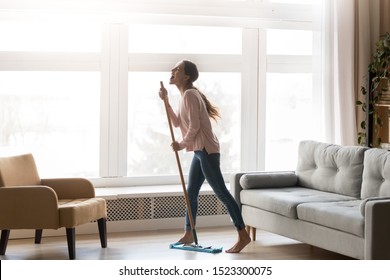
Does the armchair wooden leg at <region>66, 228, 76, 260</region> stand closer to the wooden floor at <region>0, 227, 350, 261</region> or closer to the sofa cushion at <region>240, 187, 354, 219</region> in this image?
the wooden floor at <region>0, 227, 350, 261</region>

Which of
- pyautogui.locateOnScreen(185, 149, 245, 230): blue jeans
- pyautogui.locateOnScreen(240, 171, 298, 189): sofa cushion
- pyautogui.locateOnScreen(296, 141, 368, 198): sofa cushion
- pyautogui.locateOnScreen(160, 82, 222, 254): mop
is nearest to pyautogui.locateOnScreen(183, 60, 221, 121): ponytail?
pyautogui.locateOnScreen(160, 82, 222, 254): mop

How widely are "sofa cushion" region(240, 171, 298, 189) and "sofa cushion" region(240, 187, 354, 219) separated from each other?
60 millimetres

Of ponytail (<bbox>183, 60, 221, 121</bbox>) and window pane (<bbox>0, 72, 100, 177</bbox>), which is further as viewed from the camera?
window pane (<bbox>0, 72, 100, 177</bbox>)

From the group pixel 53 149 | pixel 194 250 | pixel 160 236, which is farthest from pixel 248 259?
pixel 53 149

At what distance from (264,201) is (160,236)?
1.06 metres

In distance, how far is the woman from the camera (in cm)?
564

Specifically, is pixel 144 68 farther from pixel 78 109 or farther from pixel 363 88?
pixel 363 88

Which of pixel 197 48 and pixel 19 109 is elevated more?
pixel 197 48

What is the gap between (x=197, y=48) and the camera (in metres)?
7.29

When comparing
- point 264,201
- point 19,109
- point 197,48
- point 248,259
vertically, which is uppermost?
point 197,48

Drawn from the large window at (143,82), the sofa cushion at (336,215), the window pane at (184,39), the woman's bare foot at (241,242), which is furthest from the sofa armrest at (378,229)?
the window pane at (184,39)

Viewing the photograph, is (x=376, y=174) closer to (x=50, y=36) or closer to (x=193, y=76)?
(x=193, y=76)

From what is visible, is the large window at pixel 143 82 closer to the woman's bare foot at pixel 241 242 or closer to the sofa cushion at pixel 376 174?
the woman's bare foot at pixel 241 242

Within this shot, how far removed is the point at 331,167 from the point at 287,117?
1.61 m
